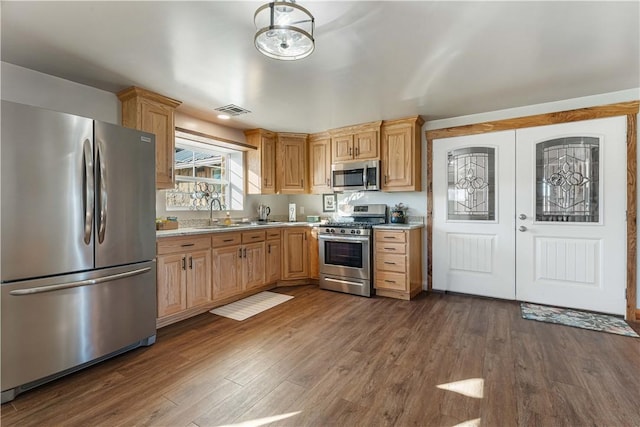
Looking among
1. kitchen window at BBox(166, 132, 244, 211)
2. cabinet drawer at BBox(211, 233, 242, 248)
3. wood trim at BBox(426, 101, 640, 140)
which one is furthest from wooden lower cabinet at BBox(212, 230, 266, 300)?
wood trim at BBox(426, 101, 640, 140)

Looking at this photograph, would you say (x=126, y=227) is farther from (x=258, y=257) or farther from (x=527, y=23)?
(x=527, y=23)

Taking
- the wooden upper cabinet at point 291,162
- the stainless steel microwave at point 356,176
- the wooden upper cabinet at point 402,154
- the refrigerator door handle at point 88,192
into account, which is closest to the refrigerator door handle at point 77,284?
the refrigerator door handle at point 88,192

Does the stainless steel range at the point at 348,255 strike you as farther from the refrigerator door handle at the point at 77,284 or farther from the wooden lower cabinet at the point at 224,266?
the refrigerator door handle at the point at 77,284

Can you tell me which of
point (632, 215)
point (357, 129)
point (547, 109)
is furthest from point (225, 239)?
point (632, 215)

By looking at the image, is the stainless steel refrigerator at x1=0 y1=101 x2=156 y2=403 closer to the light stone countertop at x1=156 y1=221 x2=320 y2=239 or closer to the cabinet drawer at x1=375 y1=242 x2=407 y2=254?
the light stone countertop at x1=156 y1=221 x2=320 y2=239

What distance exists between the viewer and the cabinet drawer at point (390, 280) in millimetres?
3711

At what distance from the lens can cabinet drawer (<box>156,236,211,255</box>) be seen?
2.84m

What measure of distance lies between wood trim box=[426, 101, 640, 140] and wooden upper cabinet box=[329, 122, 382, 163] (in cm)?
73

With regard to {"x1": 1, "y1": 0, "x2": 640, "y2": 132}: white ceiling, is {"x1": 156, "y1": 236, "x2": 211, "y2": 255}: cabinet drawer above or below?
below

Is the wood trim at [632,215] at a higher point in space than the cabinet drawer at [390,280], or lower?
higher

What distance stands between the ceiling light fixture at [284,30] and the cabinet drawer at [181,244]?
201cm

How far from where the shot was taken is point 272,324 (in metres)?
2.96

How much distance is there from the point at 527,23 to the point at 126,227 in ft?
10.2

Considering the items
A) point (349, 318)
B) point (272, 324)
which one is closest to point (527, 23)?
point (349, 318)
